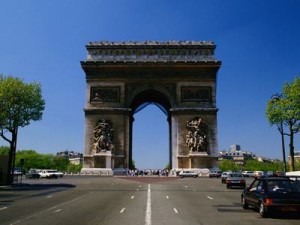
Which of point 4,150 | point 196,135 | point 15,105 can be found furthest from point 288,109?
point 4,150

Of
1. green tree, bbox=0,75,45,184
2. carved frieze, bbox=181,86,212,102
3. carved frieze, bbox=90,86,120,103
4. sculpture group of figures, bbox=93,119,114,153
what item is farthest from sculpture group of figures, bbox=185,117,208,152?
green tree, bbox=0,75,45,184

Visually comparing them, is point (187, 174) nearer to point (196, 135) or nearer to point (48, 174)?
point (196, 135)

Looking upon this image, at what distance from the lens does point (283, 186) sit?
15.7m

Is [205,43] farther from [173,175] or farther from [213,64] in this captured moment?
[173,175]

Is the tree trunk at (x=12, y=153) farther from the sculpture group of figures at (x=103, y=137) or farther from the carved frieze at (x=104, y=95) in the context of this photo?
the carved frieze at (x=104, y=95)

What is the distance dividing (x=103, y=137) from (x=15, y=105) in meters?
18.6

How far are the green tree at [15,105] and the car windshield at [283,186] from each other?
2974 cm

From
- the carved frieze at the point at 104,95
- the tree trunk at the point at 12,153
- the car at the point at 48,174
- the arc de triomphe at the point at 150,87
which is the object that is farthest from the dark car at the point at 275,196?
the car at the point at 48,174

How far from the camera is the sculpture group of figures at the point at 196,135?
5712 cm

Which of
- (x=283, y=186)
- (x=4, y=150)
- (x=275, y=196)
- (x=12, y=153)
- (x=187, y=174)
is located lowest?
(x=275, y=196)

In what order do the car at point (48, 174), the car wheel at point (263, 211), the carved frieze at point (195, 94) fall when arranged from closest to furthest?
the car wheel at point (263, 211) → the carved frieze at point (195, 94) → the car at point (48, 174)

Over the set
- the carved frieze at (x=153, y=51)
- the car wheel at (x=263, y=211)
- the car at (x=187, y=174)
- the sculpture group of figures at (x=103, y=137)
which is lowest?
the car wheel at (x=263, y=211)

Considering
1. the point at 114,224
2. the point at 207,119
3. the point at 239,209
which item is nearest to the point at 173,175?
the point at 207,119

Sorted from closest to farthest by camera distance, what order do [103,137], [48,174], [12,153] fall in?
1. [12,153]
2. [103,137]
3. [48,174]
